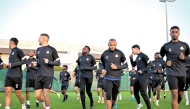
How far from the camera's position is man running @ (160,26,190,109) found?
759 cm

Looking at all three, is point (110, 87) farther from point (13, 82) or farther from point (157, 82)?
point (157, 82)

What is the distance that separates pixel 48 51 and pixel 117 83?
2.39m

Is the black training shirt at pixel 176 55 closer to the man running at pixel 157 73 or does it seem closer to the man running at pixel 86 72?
the man running at pixel 86 72

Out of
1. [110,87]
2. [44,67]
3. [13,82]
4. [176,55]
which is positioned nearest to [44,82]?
[44,67]

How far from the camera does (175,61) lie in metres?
7.75

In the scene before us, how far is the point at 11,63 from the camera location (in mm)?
9594

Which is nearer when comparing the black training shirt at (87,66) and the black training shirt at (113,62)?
the black training shirt at (113,62)

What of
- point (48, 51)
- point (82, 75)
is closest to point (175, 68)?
point (48, 51)

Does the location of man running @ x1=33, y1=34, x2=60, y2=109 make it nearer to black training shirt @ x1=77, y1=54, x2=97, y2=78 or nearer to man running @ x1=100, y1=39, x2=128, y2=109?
man running @ x1=100, y1=39, x2=128, y2=109

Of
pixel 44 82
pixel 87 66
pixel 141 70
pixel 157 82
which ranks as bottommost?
pixel 157 82

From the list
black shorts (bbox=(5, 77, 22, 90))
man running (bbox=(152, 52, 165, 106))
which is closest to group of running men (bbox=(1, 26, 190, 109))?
black shorts (bbox=(5, 77, 22, 90))

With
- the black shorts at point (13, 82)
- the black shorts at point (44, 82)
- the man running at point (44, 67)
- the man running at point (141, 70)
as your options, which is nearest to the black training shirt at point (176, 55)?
the man running at point (141, 70)

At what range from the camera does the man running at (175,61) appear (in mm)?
7587

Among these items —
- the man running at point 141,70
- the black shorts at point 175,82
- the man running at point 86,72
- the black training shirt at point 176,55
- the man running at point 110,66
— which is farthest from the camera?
the man running at point 86,72
